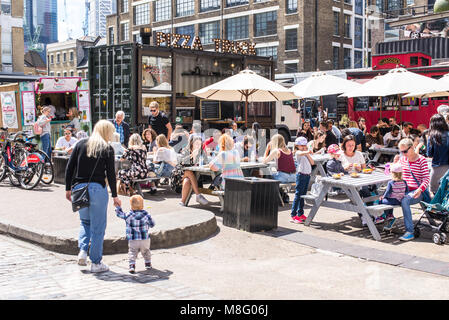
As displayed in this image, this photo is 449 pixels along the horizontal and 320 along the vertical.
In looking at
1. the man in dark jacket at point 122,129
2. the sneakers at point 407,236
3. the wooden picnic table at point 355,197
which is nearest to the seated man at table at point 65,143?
the man in dark jacket at point 122,129

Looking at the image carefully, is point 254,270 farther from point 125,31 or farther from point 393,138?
point 125,31

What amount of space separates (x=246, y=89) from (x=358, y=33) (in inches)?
1669

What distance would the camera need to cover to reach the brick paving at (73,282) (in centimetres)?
520

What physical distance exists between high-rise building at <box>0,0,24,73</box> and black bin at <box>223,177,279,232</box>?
45866 mm

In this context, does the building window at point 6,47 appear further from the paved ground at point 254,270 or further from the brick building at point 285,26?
the paved ground at point 254,270

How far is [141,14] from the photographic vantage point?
60.8 meters

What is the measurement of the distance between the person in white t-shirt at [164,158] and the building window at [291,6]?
37.8 metres

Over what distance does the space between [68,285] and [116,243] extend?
1501 millimetres

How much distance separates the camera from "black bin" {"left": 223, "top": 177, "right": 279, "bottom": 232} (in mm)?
8344

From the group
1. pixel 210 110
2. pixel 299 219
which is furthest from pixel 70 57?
pixel 299 219

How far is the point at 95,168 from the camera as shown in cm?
605

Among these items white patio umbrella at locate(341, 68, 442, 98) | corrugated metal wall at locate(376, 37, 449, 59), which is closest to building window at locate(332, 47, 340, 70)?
corrugated metal wall at locate(376, 37, 449, 59)
